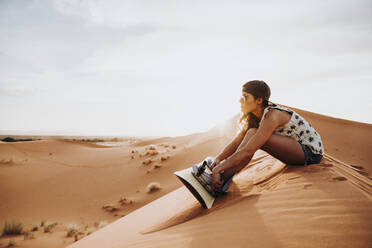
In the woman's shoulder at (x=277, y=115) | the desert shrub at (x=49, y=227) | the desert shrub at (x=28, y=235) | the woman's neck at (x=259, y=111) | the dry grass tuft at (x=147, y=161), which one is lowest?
the desert shrub at (x=49, y=227)

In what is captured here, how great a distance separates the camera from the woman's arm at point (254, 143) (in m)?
2.70

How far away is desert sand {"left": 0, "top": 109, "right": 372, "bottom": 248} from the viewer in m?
1.89

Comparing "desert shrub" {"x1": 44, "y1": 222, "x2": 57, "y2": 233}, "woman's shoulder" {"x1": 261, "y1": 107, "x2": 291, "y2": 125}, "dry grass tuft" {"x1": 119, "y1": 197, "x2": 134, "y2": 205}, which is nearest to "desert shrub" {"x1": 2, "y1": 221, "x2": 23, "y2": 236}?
"desert shrub" {"x1": 44, "y1": 222, "x2": 57, "y2": 233}

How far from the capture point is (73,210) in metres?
A: 7.98

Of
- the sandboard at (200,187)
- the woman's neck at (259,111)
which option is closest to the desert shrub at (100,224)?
the sandboard at (200,187)

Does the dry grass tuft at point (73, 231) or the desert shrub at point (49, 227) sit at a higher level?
the desert shrub at point (49, 227)

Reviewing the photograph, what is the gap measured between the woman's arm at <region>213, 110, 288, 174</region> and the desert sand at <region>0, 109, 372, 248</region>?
1.55ft

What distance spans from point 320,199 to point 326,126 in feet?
35.3

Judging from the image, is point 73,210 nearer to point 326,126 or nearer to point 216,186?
point 216,186

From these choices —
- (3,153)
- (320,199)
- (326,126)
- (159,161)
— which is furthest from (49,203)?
(326,126)

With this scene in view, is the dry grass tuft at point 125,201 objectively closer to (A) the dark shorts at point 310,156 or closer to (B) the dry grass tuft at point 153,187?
(B) the dry grass tuft at point 153,187

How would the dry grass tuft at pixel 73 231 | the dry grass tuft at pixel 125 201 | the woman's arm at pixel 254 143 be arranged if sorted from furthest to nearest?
1. the dry grass tuft at pixel 125 201
2. the dry grass tuft at pixel 73 231
3. the woman's arm at pixel 254 143

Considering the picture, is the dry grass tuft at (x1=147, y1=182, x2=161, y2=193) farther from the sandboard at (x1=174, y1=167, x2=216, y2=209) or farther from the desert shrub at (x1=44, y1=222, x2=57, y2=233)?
the sandboard at (x1=174, y1=167, x2=216, y2=209)

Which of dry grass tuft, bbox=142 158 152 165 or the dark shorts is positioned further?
dry grass tuft, bbox=142 158 152 165
